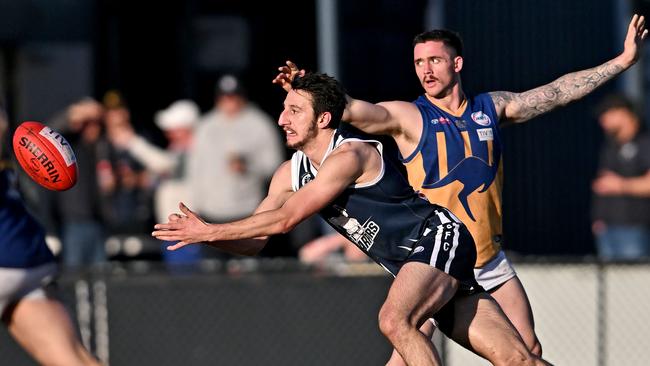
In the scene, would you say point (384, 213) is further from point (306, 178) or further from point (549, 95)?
point (549, 95)

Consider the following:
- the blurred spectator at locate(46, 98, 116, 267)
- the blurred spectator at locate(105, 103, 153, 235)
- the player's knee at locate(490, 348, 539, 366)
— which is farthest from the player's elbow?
the blurred spectator at locate(105, 103, 153, 235)

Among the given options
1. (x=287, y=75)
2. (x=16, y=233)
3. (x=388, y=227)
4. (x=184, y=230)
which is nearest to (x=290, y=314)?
(x=16, y=233)

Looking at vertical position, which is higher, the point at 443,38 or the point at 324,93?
the point at 443,38

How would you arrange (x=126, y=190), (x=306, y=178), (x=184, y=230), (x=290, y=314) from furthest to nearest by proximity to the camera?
1. (x=126, y=190)
2. (x=290, y=314)
3. (x=306, y=178)
4. (x=184, y=230)

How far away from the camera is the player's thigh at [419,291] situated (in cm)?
780

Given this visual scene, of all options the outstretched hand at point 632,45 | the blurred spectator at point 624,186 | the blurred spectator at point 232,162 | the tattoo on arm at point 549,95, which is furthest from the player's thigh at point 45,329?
the blurred spectator at point 624,186

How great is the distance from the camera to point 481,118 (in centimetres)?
890

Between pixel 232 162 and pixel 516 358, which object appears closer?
pixel 516 358

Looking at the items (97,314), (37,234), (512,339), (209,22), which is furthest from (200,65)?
(512,339)

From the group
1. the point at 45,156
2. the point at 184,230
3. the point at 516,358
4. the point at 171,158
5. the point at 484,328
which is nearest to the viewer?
the point at 184,230

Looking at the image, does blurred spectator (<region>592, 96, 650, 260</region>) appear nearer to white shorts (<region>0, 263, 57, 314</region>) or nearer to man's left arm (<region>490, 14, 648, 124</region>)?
man's left arm (<region>490, 14, 648, 124</region>)

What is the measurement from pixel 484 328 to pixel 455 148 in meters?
1.23

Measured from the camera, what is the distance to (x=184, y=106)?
1393 centimetres

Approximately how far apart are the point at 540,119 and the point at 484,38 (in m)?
1.09
